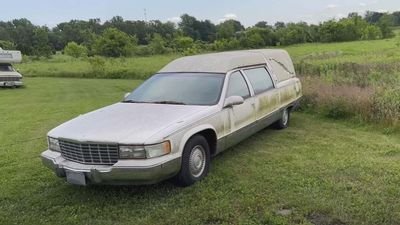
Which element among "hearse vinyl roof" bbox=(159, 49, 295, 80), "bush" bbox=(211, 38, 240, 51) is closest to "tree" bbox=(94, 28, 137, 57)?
"bush" bbox=(211, 38, 240, 51)

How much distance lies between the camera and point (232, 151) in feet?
22.2

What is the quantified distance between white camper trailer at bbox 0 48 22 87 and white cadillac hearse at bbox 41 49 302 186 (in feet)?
61.9

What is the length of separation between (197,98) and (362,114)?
179 inches

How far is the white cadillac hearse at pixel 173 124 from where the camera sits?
14.7ft

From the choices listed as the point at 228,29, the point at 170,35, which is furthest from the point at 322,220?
the point at 170,35

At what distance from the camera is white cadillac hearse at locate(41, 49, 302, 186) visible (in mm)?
4480

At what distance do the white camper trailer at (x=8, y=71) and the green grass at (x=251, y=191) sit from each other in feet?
56.6

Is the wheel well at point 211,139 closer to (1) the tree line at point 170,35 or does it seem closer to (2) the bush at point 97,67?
(2) the bush at point 97,67

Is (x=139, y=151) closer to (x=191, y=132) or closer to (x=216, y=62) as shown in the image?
(x=191, y=132)

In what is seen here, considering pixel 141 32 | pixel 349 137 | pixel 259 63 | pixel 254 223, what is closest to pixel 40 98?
pixel 259 63

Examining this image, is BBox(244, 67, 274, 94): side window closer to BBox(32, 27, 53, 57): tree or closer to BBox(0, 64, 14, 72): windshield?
BBox(0, 64, 14, 72): windshield

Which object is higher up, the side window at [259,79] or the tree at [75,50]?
the side window at [259,79]

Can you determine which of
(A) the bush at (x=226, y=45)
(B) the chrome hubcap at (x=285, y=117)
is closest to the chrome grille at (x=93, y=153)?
(B) the chrome hubcap at (x=285, y=117)

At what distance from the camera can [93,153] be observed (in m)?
4.57
